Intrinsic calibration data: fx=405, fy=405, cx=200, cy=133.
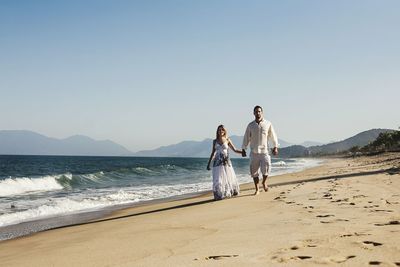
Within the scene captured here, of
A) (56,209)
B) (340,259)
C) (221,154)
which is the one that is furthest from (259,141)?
(340,259)

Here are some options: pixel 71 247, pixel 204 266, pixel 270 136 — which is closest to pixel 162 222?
pixel 71 247

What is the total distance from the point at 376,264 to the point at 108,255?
279 centimetres

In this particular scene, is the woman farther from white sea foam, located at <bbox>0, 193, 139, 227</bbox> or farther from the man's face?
white sea foam, located at <bbox>0, 193, 139, 227</bbox>

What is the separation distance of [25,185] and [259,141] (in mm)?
21278

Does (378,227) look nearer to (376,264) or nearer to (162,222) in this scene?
(376,264)

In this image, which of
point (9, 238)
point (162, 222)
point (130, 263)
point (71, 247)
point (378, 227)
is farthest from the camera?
point (9, 238)

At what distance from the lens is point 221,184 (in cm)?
1002

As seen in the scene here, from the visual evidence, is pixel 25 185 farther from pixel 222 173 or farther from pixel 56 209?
pixel 222 173

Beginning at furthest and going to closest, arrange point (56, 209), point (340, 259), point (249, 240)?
point (56, 209) → point (249, 240) → point (340, 259)

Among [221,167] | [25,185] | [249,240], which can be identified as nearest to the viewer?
[249,240]

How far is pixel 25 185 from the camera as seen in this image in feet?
87.4

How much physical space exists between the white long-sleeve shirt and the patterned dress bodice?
20.7 inches

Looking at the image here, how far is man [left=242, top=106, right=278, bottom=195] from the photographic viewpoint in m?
10.1

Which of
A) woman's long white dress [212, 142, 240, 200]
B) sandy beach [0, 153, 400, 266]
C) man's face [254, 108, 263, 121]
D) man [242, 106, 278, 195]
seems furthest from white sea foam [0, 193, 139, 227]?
man's face [254, 108, 263, 121]
